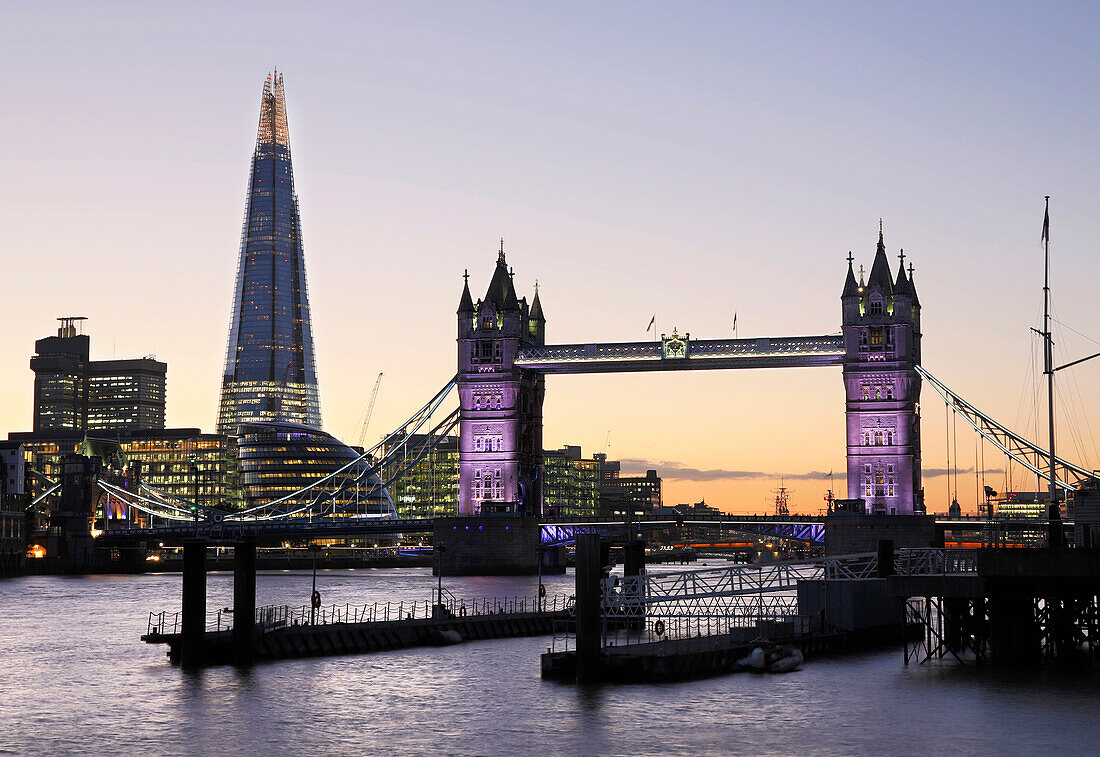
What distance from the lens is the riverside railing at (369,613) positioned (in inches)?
3519

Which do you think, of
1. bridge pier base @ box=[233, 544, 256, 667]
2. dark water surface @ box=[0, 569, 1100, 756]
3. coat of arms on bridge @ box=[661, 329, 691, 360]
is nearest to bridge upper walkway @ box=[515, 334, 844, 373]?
coat of arms on bridge @ box=[661, 329, 691, 360]

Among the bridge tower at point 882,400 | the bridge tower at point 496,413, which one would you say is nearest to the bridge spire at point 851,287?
the bridge tower at point 882,400

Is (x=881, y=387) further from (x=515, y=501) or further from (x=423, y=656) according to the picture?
(x=423, y=656)

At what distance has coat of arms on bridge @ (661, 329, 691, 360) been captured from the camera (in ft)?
559

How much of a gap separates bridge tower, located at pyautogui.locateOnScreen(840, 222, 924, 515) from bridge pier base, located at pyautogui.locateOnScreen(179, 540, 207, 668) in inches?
4186

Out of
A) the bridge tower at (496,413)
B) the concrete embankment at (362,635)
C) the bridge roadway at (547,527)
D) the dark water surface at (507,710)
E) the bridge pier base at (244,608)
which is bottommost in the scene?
the dark water surface at (507,710)

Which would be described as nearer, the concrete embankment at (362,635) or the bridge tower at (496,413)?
the concrete embankment at (362,635)

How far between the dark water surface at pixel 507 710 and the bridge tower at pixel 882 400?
3504 inches

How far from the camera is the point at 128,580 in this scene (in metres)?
187

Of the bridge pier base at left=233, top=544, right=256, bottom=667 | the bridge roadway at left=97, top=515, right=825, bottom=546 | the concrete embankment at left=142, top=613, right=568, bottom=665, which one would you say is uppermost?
the bridge roadway at left=97, top=515, right=825, bottom=546

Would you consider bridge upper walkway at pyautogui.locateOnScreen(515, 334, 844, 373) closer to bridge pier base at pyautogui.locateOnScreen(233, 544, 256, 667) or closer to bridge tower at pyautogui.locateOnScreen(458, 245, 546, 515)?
bridge tower at pyautogui.locateOnScreen(458, 245, 546, 515)

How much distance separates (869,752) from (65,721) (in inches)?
1200

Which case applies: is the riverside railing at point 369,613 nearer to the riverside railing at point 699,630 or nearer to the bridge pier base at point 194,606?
the bridge pier base at point 194,606

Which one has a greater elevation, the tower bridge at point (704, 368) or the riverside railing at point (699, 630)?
the tower bridge at point (704, 368)
